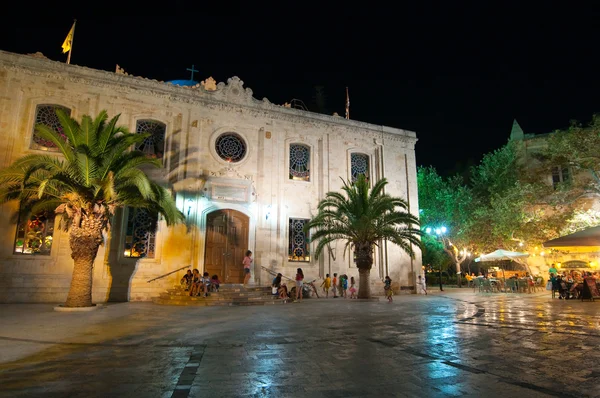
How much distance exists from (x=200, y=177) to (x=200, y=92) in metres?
4.16

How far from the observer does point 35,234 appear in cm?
1418

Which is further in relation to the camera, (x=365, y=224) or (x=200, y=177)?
(x=200, y=177)

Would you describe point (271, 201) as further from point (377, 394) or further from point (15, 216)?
point (377, 394)

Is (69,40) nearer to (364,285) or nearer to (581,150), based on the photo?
(364,285)

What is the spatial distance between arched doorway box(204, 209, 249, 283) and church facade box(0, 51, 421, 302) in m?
0.05

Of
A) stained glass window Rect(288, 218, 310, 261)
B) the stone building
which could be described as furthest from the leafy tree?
stained glass window Rect(288, 218, 310, 261)

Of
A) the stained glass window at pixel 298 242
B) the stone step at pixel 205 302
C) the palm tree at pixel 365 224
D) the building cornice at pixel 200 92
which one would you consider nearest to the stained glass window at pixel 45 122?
the building cornice at pixel 200 92

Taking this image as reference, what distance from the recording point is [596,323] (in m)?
8.62

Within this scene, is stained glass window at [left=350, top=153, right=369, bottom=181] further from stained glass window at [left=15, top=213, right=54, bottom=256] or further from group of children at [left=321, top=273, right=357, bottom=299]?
stained glass window at [left=15, top=213, right=54, bottom=256]

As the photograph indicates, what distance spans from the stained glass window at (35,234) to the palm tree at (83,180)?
1.87 metres

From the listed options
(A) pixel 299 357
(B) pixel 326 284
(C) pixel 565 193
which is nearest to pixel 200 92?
(B) pixel 326 284

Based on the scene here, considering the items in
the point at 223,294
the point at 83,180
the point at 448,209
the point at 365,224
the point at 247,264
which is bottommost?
the point at 223,294

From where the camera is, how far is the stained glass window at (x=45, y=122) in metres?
14.8

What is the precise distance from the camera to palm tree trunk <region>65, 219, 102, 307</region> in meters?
11.9
